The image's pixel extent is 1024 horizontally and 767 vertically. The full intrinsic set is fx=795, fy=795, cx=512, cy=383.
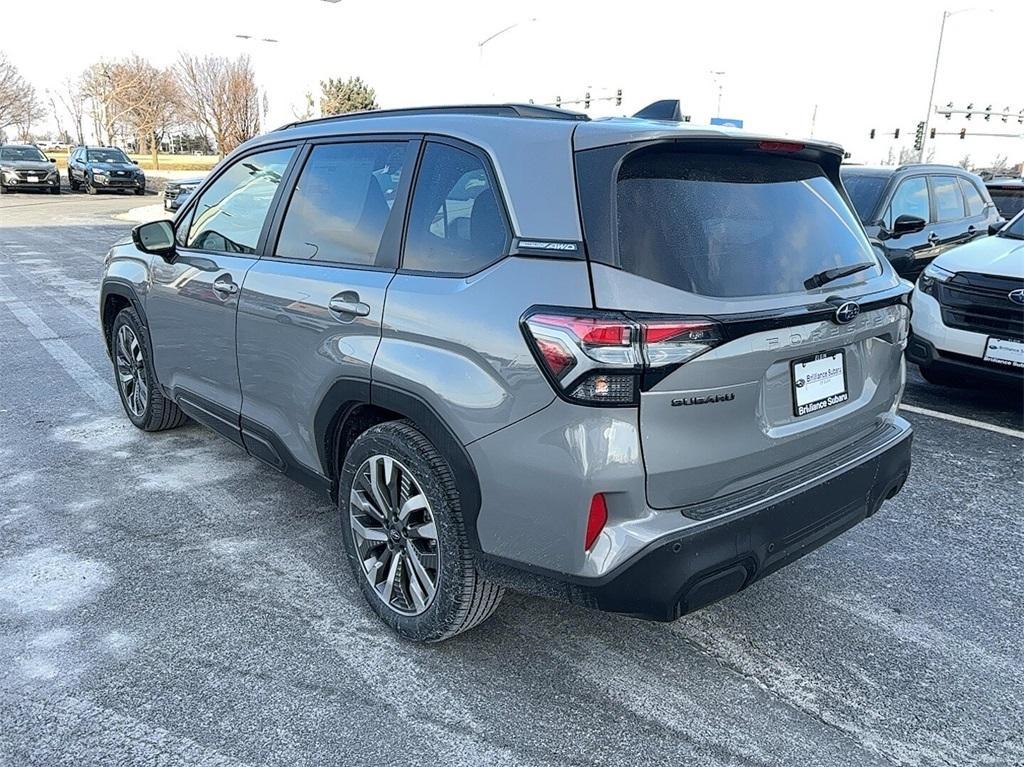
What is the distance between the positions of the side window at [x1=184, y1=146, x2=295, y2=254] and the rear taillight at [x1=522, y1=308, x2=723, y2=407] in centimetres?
196

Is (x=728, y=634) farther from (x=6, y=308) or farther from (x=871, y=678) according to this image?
(x=6, y=308)

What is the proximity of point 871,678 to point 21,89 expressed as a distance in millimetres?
67831

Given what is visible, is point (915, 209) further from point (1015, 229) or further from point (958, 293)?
point (958, 293)

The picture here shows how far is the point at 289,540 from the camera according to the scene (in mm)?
3682

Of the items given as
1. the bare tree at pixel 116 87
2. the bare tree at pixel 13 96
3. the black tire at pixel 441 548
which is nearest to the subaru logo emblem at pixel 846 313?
the black tire at pixel 441 548

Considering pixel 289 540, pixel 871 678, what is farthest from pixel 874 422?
pixel 289 540

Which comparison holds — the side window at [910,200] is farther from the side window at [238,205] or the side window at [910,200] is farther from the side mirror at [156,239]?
the side mirror at [156,239]

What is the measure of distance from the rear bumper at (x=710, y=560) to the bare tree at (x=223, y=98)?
47505 millimetres

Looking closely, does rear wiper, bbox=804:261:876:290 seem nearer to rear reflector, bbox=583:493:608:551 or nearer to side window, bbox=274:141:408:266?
rear reflector, bbox=583:493:608:551

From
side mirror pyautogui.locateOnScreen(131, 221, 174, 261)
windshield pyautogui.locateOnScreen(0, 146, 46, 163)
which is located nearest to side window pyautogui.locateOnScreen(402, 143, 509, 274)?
side mirror pyautogui.locateOnScreen(131, 221, 174, 261)

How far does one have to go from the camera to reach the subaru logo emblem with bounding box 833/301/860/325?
2.54m

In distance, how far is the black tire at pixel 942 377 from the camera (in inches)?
228

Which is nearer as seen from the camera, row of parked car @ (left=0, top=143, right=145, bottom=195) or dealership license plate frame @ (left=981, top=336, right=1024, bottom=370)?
dealership license plate frame @ (left=981, top=336, right=1024, bottom=370)

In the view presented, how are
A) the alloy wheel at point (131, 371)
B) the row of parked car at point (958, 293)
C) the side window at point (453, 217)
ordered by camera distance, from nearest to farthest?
the side window at point (453, 217) < the alloy wheel at point (131, 371) < the row of parked car at point (958, 293)
